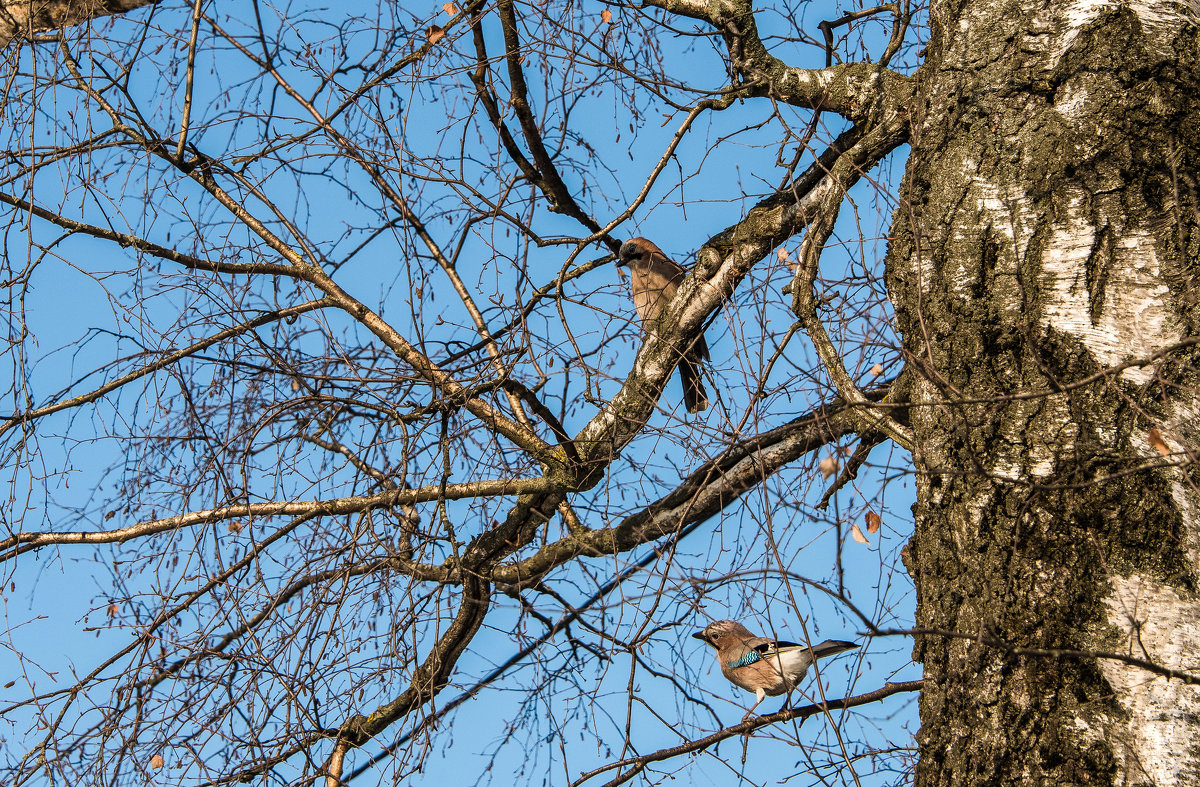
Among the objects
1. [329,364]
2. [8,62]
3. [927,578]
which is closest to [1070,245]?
[927,578]

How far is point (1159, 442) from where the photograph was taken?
2137mm

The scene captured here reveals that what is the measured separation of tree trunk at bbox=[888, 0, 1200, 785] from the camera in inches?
80.3

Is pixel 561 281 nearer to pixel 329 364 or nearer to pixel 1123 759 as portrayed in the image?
pixel 329 364

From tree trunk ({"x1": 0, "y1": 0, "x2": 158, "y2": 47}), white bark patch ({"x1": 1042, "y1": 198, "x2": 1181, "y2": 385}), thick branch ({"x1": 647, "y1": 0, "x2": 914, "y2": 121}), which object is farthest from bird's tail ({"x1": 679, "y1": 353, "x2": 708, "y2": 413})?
tree trunk ({"x1": 0, "y1": 0, "x2": 158, "y2": 47})

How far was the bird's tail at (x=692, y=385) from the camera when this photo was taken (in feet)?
12.2

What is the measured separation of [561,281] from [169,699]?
74.7 inches

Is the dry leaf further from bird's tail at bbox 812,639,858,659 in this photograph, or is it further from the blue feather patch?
the blue feather patch

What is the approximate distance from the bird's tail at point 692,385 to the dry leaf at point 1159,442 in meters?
1.65

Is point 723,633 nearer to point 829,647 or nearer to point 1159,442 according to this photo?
point 829,647

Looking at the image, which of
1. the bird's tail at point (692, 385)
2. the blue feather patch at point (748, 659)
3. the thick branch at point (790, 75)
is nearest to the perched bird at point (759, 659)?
the blue feather patch at point (748, 659)

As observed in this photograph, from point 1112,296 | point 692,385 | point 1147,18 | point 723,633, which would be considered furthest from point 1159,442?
point 692,385

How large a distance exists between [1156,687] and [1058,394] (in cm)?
62

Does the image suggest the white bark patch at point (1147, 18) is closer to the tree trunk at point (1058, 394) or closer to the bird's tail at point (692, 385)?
the tree trunk at point (1058, 394)

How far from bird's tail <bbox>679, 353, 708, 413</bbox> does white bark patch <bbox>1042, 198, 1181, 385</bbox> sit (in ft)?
4.69
